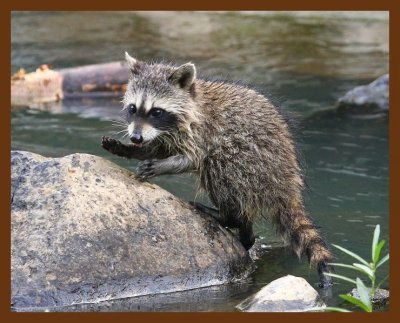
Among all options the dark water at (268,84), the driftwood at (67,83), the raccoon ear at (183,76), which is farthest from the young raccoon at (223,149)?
the driftwood at (67,83)

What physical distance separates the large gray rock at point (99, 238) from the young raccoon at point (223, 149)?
288 millimetres

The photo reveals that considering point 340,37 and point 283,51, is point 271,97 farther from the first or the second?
point 340,37

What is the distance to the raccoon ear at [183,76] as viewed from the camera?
7344mm

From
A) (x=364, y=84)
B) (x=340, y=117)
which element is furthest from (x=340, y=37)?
(x=340, y=117)

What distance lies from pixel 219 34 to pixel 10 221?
1159 centimetres

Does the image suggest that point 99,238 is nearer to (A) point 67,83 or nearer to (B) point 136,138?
(B) point 136,138

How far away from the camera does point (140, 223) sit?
7.02m

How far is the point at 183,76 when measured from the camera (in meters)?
7.43

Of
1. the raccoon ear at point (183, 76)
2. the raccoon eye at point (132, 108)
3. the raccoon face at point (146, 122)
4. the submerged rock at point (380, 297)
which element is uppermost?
the raccoon ear at point (183, 76)

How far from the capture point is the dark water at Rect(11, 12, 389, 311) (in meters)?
8.44

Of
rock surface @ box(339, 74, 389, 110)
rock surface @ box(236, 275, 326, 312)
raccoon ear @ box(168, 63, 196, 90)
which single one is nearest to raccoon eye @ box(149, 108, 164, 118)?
raccoon ear @ box(168, 63, 196, 90)

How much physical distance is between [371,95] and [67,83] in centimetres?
480

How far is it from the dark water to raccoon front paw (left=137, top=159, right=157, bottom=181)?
105 cm

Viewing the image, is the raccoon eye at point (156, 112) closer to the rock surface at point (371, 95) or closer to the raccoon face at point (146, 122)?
the raccoon face at point (146, 122)
